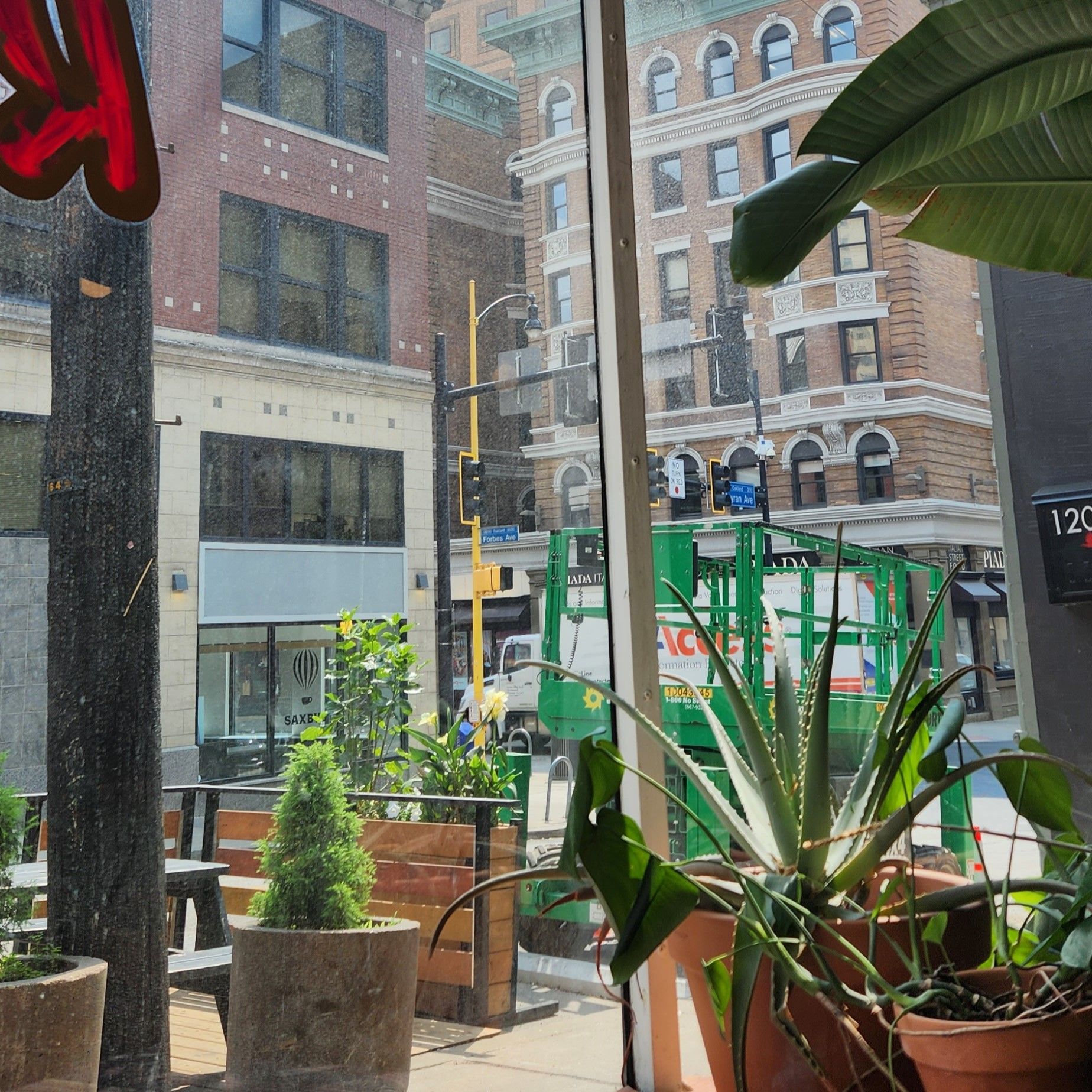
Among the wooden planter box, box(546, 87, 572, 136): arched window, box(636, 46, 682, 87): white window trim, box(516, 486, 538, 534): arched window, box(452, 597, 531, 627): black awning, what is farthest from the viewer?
box(636, 46, 682, 87): white window trim

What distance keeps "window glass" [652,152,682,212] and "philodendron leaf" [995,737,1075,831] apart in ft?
3.55

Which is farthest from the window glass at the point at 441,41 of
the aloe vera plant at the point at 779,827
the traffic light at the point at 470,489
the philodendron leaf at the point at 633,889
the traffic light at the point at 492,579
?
the philodendron leaf at the point at 633,889

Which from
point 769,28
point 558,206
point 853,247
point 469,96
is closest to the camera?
point 469,96

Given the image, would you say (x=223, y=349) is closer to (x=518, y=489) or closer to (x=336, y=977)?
(x=518, y=489)

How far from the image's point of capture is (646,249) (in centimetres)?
175

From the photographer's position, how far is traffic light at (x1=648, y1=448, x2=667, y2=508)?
165 cm

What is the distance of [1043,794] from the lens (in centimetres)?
109

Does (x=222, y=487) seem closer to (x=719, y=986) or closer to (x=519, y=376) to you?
(x=519, y=376)

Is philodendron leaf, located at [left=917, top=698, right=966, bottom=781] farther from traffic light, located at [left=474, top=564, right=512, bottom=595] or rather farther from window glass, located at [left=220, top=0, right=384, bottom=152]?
window glass, located at [left=220, top=0, right=384, bottom=152]

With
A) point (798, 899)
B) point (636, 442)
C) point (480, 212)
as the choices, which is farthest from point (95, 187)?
point (798, 899)

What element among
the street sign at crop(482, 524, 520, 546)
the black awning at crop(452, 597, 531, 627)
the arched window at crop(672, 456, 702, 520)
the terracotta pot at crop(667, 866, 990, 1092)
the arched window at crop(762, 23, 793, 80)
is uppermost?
the arched window at crop(762, 23, 793, 80)

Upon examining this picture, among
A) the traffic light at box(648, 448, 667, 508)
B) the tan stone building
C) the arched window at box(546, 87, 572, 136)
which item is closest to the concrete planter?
the tan stone building

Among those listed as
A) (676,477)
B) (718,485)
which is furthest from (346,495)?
(718,485)

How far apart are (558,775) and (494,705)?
0.47 feet
